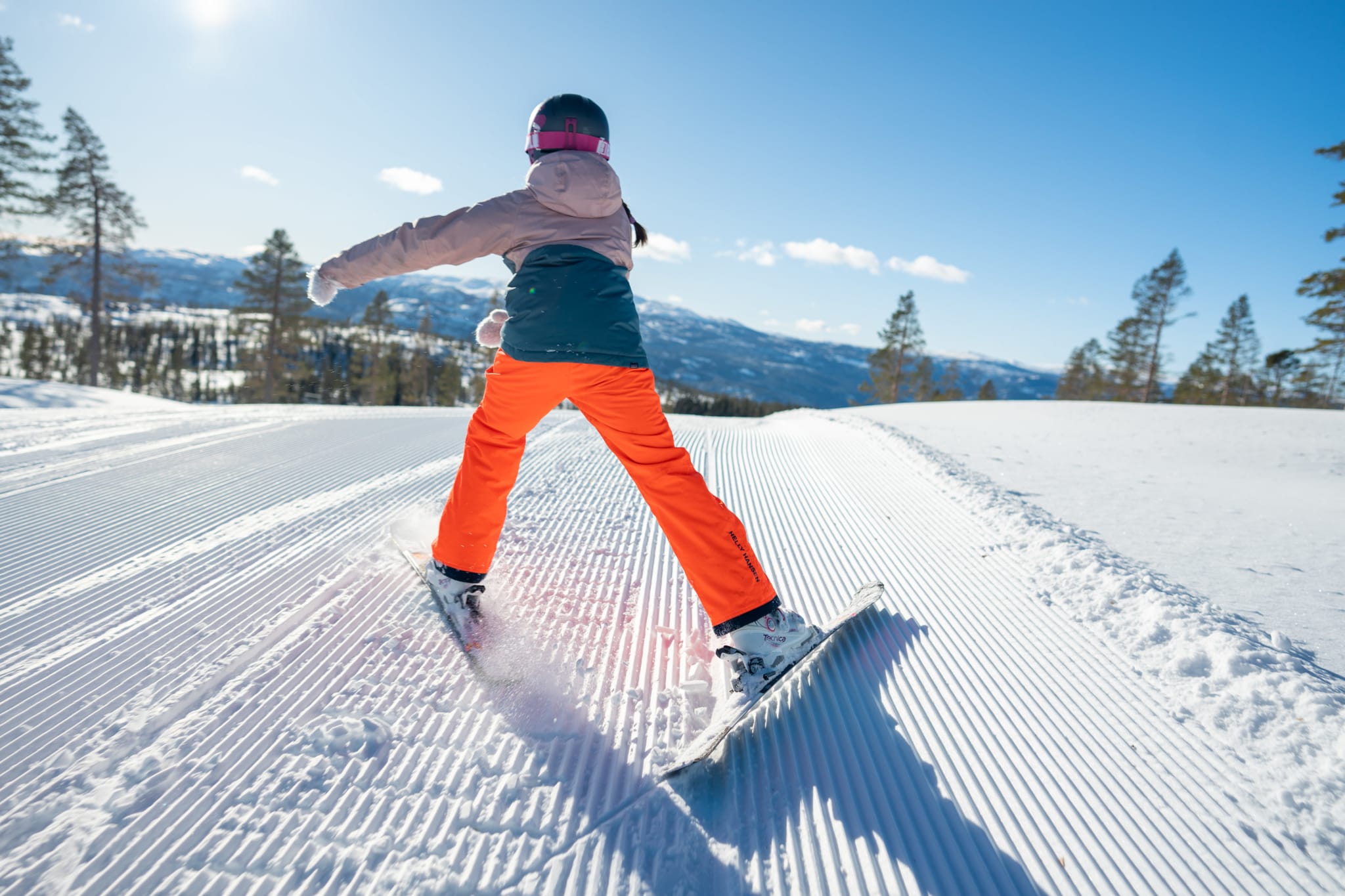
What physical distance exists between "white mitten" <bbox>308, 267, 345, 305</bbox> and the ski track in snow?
1083 millimetres

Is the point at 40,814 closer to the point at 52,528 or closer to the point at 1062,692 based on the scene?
the point at 52,528

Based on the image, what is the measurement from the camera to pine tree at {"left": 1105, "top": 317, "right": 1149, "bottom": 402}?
35250mm

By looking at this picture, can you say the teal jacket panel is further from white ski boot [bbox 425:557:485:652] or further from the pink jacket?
white ski boot [bbox 425:557:485:652]

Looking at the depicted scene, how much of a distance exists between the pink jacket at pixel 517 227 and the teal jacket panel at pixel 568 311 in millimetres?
61

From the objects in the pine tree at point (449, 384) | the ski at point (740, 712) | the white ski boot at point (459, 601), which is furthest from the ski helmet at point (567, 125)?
the pine tree at point (449, 384)

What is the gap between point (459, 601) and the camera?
2.14 meters

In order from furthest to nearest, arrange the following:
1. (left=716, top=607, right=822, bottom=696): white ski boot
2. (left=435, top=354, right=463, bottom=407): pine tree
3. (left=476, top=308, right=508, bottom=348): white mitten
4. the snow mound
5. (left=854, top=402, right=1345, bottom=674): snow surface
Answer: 1. (left=435, top=354, right=463, bottom=407): pine tree
2. (left=854, top=402, right=1345, bottom=674): snow surface
3. (left=476, top=308, right=508, bottom=348): white mitten
4. (left=716, top=607, right=822, bottom=696): white ski boot
5. the snow mound

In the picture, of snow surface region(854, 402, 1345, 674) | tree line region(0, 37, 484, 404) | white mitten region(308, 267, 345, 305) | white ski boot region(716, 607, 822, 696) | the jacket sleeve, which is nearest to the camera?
white ski boot region(716, 607, 822, 696)

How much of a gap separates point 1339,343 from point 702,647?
2905cm

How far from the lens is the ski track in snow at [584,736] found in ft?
3.92

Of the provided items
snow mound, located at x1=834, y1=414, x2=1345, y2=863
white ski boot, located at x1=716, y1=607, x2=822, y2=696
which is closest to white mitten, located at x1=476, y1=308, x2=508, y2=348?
white ski boot, located at x1=716, y1=607, x2=822, y2=696

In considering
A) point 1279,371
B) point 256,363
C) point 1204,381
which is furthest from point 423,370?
point 1279,371

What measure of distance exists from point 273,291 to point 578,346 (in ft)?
103

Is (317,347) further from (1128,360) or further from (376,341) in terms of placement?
(1128,360)
